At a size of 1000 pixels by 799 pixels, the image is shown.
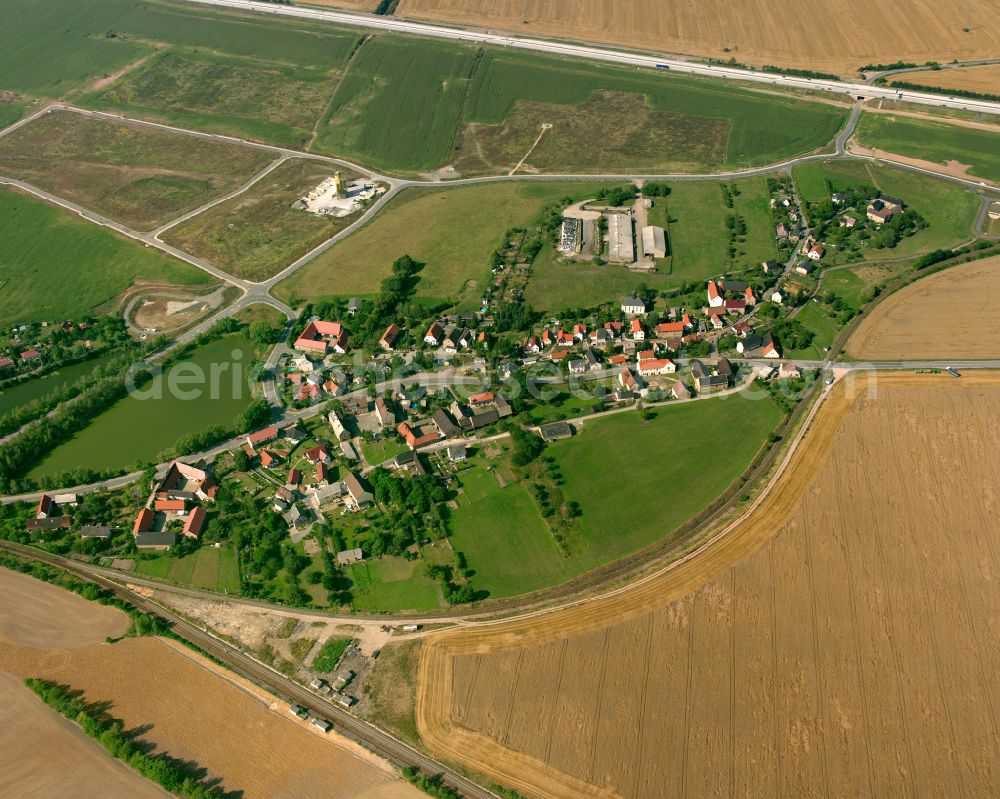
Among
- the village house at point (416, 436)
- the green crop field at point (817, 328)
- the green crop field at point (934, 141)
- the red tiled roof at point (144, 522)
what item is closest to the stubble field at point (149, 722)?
the red tiled roof at point (144, 522)

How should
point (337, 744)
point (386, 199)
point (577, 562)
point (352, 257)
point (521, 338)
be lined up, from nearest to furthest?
1. point (337, 744)
2. point (577, 562)
3. point (521, 338)
4. point (352, 257)
5. point (386, 199)

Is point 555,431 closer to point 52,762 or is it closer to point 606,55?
point 52,762

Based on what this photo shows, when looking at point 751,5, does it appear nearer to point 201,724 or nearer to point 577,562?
point 577,562

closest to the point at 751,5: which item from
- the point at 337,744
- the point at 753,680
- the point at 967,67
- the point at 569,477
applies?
the point at 967,67

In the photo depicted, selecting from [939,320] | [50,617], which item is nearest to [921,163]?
[939,320]

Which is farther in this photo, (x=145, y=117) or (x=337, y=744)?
(x=145, y=117)

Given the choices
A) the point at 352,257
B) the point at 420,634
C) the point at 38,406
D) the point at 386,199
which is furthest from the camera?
the point at 386,199
